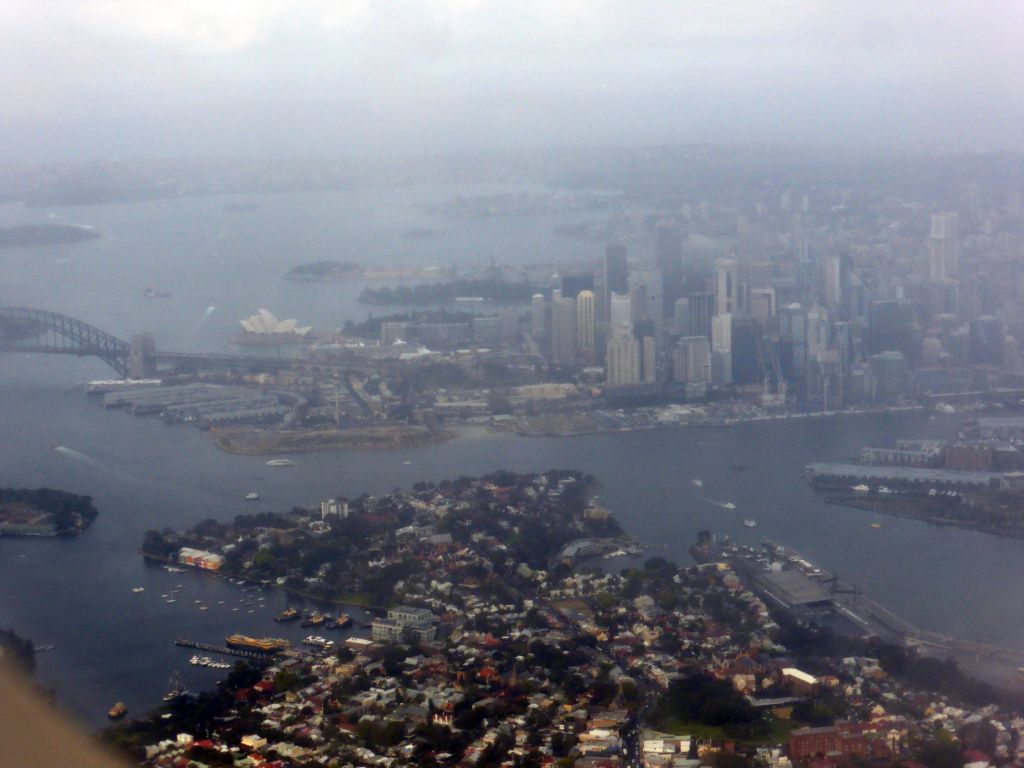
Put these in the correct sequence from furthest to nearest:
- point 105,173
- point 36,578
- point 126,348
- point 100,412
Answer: point 105,173
point 126,348
point 100,412
point 36,578

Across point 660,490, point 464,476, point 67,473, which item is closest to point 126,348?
point 67,473

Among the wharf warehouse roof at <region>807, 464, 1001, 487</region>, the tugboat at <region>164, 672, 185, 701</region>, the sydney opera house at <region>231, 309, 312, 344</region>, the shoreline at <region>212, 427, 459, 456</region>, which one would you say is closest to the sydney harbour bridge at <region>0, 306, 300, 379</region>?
the sydney opera house at <region>231, 309, 312, 344</region>

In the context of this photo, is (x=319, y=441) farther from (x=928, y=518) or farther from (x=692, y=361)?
(x=928, y=518)

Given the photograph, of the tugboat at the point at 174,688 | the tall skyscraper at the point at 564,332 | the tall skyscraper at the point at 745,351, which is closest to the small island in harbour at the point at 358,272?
the tall skyscraper at the point at 564,332

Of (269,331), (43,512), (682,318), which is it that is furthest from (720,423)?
(43,512)

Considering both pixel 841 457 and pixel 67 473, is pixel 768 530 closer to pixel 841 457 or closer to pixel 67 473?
pixel 841 457

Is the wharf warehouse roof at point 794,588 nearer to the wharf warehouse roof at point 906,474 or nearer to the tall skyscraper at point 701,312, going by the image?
the wharf warehouse roof at point 906,474
